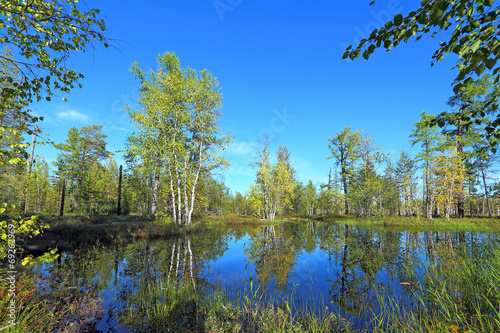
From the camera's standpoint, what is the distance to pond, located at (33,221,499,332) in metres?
4.93

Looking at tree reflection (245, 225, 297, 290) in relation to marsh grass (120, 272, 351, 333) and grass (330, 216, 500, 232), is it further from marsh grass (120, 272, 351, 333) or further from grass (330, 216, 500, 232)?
grass (330, 216, 500, 232)

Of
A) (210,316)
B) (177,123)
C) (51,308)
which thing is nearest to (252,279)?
(210,316)

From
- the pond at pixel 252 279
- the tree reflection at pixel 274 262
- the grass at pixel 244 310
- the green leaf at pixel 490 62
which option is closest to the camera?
the green leaf at pixel 490 62

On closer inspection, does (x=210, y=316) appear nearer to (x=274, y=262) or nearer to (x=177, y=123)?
(x=274, y=262)

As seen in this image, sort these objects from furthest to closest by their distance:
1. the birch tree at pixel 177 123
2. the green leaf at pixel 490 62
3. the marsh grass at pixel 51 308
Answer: the birch tree at pixel 177 123 < the marsh grass at pixel 51 308 < the green leaf at pixel 490 62

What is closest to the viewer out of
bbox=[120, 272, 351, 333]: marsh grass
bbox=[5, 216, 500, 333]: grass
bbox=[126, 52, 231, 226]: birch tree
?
bbox=[5, 216, 500, 333]: grass

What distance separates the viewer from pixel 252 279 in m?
6.63

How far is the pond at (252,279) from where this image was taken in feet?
16.2

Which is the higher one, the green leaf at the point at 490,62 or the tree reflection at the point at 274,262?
the green leaf at the point at 490,62

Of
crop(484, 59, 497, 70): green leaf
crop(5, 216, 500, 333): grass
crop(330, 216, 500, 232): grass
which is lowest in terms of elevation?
crop(330, 216, 500, 232): grass

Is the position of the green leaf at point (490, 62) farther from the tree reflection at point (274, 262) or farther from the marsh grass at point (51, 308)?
the tree reflection at point (274, 262)

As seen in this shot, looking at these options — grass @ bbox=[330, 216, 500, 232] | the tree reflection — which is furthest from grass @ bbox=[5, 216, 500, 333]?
grass @ bbox=[330, 216, 500, 232]

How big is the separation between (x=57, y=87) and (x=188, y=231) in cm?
1706

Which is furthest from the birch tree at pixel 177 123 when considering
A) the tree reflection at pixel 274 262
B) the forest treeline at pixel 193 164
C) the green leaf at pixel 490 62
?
the green leaf at pixel 490 62
